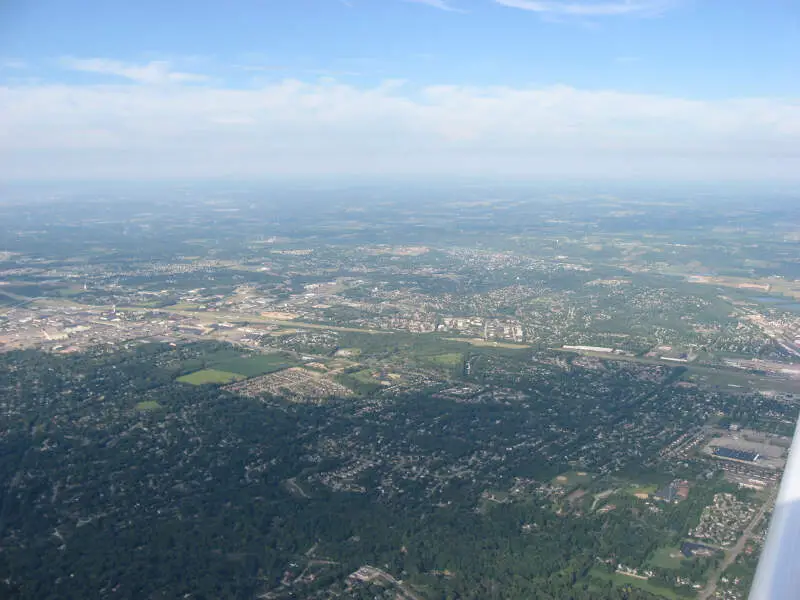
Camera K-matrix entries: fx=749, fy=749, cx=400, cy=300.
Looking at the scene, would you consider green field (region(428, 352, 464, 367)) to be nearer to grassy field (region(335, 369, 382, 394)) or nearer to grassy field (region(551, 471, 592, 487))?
grassy field (region(335, 369, 382, 394))

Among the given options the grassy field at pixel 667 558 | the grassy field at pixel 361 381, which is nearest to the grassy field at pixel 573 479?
the grassy field at pixel 667 558

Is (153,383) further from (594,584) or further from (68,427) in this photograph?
(594,584)

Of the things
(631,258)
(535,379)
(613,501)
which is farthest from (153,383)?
(631,258)

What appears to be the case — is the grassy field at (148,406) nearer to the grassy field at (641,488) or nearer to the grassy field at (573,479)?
the grassy field at (573,479)

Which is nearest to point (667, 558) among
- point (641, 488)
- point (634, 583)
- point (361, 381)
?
point (634, 583)

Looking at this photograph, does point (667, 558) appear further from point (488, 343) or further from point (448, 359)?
point (488, 343)

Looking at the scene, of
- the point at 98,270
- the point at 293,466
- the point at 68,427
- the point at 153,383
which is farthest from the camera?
the point at 98,270

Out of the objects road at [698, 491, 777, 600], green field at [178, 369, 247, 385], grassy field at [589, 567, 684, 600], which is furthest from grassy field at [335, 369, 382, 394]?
road at [698, 491, 777, 600]
